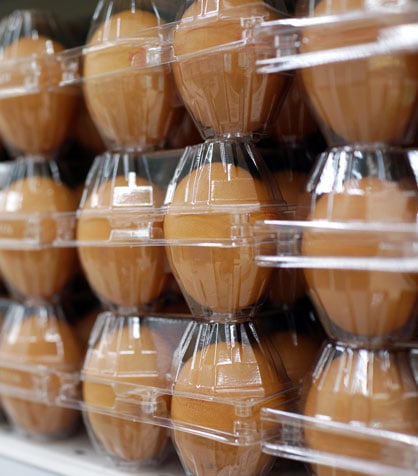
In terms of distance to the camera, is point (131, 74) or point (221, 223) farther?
point (131, 74)

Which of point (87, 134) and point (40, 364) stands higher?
point (87, 134)

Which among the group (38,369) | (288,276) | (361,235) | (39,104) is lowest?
(38,369)

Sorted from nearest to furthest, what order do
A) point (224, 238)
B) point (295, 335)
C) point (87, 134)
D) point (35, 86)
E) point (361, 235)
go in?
point (361, 235) < point (224, 238) < point (295, 335) < point (35, 86) < point (87, 134)

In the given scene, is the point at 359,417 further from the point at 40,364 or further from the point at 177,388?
the point at 40,364

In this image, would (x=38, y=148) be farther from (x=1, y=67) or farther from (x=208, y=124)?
(x=208, y=124)

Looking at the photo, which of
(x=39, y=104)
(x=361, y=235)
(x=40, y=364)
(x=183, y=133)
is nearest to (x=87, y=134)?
(x=39, y=104)

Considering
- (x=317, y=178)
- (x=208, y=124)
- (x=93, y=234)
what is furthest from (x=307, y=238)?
(x=93, y=234)
